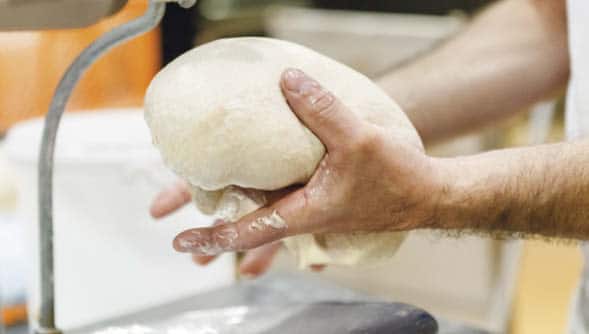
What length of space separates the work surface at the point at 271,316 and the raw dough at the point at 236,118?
22cm

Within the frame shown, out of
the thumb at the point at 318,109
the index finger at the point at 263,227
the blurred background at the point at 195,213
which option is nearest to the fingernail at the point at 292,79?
the thumb at the point at 318,109

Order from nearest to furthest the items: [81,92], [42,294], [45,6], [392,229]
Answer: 1. [45,6]
2. [392,229]
3. [42,294]
4. [81,92]

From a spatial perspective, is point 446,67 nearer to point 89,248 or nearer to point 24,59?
point 89,248

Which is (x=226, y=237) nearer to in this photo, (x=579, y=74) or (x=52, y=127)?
(x=52, y=127)

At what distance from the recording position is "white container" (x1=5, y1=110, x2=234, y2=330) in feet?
4.31

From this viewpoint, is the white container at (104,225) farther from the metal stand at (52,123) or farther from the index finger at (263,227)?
the index finger at (263,227)

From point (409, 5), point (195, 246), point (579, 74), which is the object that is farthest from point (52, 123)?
point (409, 5)

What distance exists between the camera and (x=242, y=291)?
1182 millimetres

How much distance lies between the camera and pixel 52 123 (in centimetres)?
87

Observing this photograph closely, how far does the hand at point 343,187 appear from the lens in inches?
28.9

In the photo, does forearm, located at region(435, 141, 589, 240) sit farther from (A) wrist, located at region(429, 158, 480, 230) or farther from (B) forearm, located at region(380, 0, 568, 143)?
(B) forearm, located at region(380, 0, 568, 143)

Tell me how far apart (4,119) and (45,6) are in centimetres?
110

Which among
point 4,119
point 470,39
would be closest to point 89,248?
point 4,119

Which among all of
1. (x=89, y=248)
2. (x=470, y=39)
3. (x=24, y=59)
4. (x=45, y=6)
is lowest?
(x=89, y=248)
